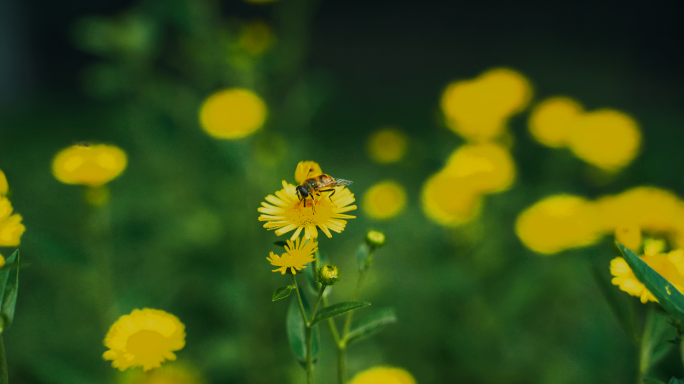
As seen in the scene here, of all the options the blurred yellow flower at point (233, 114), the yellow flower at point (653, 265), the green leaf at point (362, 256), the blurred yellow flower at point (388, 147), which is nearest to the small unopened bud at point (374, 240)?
the green leaf at point (362, 256)

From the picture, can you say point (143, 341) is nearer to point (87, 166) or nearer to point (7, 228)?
point (7, 228)

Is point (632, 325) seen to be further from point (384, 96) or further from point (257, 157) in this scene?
point (384, 96)

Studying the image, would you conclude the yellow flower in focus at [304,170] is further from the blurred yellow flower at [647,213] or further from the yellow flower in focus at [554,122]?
the yellow flower in focus at [554,122]

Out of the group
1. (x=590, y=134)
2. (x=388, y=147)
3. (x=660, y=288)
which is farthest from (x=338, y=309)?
(x=388, y=147)

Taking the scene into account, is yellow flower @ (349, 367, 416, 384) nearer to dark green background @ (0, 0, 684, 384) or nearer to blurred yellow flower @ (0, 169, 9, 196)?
dark green background @ (0, 0, 684, 384)

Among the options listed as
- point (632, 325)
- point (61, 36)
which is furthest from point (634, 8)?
point (61, 36)
